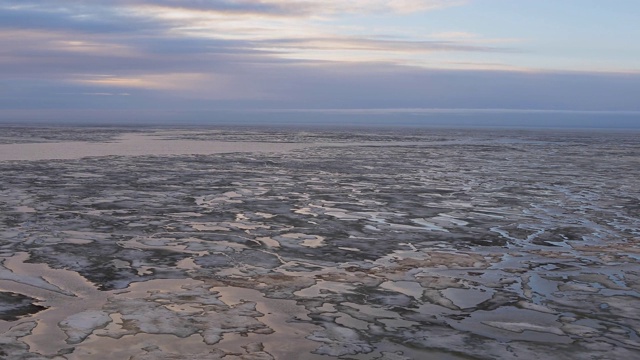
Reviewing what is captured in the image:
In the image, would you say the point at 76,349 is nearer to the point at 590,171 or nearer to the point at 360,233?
the point at 360,233

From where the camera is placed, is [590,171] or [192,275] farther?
[590,171]

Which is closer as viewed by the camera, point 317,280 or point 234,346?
Answer: point 234,346

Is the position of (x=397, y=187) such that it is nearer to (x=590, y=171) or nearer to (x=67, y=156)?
(x=590, y=171)

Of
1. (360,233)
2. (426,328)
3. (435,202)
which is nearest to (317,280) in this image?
(426,328)

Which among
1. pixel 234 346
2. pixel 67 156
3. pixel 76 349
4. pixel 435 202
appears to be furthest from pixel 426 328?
pixel 67 156

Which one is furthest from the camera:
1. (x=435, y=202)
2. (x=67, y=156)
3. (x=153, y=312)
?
(x=67, y=156)

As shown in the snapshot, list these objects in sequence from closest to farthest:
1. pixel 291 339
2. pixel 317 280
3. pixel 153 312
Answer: pixel 291 339, pixel 153 312, pixel 317 280
